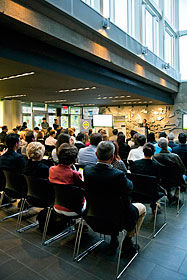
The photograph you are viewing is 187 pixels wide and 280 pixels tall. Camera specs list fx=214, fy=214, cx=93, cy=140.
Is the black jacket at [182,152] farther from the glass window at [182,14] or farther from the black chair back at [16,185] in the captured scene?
the glass window at [182,14]

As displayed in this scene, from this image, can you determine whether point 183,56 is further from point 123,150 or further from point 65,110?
point 123,150

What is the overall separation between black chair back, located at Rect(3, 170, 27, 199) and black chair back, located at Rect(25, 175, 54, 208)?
197 millimetres

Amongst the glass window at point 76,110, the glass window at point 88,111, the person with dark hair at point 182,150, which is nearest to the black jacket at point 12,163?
the person with dark hair at point 182,150

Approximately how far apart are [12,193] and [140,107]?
1331 centimetres

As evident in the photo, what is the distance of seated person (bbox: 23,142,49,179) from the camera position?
2.97 meters

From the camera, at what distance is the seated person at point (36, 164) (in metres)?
2.97

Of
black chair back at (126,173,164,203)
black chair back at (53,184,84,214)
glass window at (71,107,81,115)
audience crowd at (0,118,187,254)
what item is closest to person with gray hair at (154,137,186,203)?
audience crowd at (0,118,187,254)

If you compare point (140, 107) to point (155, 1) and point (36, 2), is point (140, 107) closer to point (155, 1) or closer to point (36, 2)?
point (155, 1)

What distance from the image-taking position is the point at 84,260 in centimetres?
232

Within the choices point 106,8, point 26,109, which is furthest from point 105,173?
point 26,109

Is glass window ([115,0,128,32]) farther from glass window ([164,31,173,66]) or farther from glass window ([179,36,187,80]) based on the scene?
glass window ([179,36,187,80])

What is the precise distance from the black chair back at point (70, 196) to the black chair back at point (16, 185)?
0.87m

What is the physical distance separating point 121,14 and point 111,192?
24.0 ft

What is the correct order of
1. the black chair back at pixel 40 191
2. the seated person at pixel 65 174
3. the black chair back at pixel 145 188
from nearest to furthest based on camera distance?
the seated person at pixel 65 174, the black chair back at pixel 40 191, the black chair back at pixel 145 188
